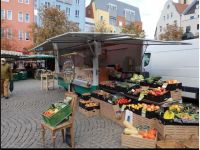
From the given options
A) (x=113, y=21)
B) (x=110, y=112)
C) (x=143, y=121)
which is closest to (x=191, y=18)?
(x=113, y=21)

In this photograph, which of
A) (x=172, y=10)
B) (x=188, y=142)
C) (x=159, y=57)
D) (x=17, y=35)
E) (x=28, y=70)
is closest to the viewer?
(x=188, y=142)

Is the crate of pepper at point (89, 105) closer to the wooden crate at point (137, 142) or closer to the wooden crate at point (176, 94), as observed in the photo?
the wooden crate at point (176, 94)

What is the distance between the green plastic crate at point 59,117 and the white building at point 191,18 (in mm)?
42585

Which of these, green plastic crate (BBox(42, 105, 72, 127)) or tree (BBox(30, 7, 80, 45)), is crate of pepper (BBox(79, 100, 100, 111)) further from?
tree (BBox(30, 7, 80, 45))

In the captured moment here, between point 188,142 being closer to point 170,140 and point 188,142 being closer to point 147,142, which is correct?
point 170,140

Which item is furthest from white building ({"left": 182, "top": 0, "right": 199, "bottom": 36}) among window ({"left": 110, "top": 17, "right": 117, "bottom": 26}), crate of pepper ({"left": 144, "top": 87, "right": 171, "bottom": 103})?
crate of pepper ({"left": 144, "top": 87, "right": 171, "bottom": 103})

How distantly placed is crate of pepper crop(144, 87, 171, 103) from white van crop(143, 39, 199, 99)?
2.28 meters

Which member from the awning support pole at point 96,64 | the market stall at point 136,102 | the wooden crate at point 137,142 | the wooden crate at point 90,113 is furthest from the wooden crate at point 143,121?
the awning support pole at point 96,64


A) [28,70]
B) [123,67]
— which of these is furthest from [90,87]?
[28,70]

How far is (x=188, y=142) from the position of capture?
459cm

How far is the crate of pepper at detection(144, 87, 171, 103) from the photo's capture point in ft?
20.8

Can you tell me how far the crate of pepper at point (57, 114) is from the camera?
4.38 metres

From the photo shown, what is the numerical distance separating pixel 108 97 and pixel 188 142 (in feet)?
9.48

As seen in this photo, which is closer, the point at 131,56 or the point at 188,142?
the point at 188,142
